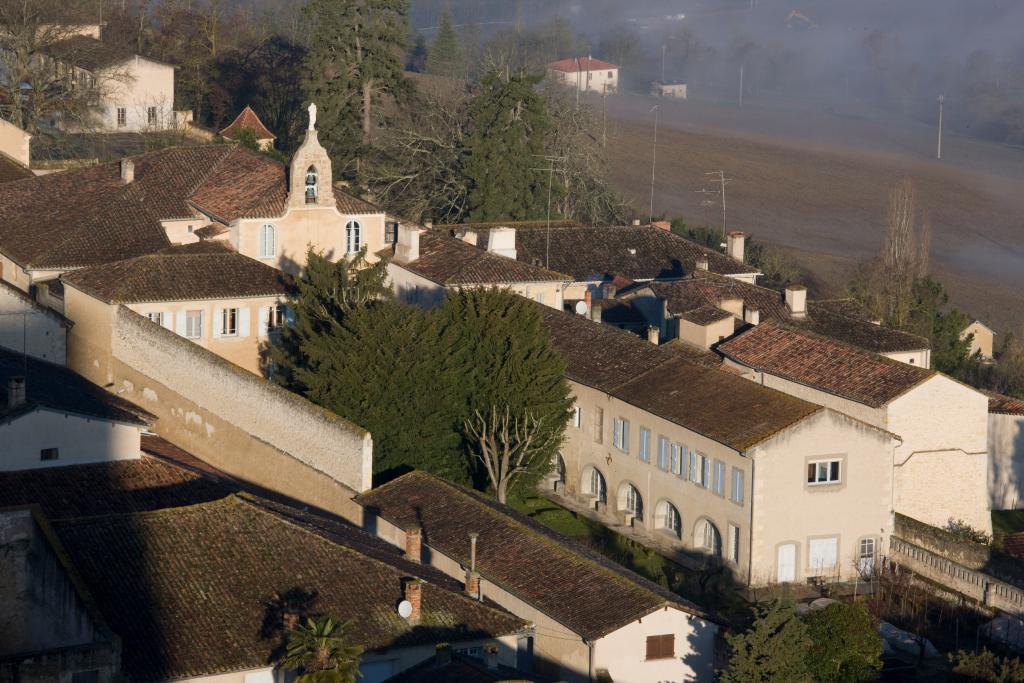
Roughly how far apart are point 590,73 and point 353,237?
97.9m

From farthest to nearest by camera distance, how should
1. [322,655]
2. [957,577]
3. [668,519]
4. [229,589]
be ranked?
[668,519]
[957,577]
[229,589]
[322,655]

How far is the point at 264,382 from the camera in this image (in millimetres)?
48062

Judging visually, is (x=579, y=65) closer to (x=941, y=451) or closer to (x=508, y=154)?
(x=508, y=154)

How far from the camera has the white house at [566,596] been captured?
37.2 metres

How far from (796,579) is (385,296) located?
1421 centimetres

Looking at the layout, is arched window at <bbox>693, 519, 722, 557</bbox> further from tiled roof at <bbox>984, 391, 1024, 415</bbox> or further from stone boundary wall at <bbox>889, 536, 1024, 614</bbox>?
tiled roof at <bbox>984, 391, 1024, 415</bbox>

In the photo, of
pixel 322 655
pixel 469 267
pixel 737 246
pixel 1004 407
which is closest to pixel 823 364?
pixel 1004 407

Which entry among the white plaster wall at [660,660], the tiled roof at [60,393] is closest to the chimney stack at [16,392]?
the tiled roof at [60,393]

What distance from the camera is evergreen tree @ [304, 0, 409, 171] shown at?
3169 inches

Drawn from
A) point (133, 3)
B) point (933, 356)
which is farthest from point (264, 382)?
point (133, 3)

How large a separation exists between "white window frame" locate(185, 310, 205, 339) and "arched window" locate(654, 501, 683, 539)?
579 inches

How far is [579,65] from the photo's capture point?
14875 centimetres

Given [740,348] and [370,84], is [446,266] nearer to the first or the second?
[740,348]

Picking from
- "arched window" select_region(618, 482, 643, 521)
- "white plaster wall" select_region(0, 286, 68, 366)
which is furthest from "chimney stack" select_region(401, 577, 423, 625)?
"white plaster wall" select_region(0, 286, 68, 366)
